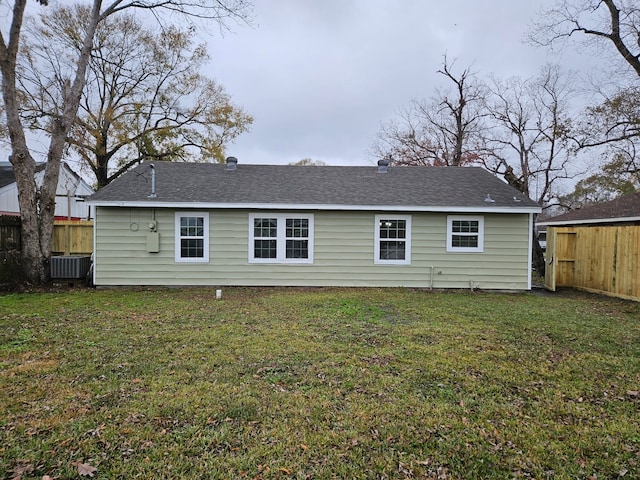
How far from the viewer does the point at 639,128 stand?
1154 cm

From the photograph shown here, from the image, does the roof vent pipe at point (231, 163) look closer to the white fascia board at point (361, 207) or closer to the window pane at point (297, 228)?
the white fascia board at point (361, 207)

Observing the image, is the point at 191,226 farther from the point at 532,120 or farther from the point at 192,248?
the point at 532,120

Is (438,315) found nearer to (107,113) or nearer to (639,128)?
(639,128)

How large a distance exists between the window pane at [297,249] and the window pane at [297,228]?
0.61 ft

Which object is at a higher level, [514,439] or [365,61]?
[365,61]

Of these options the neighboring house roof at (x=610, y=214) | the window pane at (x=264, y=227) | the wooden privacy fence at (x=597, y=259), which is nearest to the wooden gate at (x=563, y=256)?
the wooden privacy fence at (x=597, y=259)

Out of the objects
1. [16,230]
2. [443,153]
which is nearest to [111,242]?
[16,230]

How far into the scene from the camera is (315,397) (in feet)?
11.8

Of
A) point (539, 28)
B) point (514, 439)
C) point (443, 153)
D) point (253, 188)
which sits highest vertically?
point (539, 28)

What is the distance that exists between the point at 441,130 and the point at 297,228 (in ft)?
57.8

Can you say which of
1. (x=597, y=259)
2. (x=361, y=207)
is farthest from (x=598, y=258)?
(x=361, y=207)

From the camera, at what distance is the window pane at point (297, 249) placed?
10750mm

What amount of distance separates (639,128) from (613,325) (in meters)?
8.36

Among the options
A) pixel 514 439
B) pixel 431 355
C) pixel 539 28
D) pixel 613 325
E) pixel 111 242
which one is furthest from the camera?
pixel 539 28
